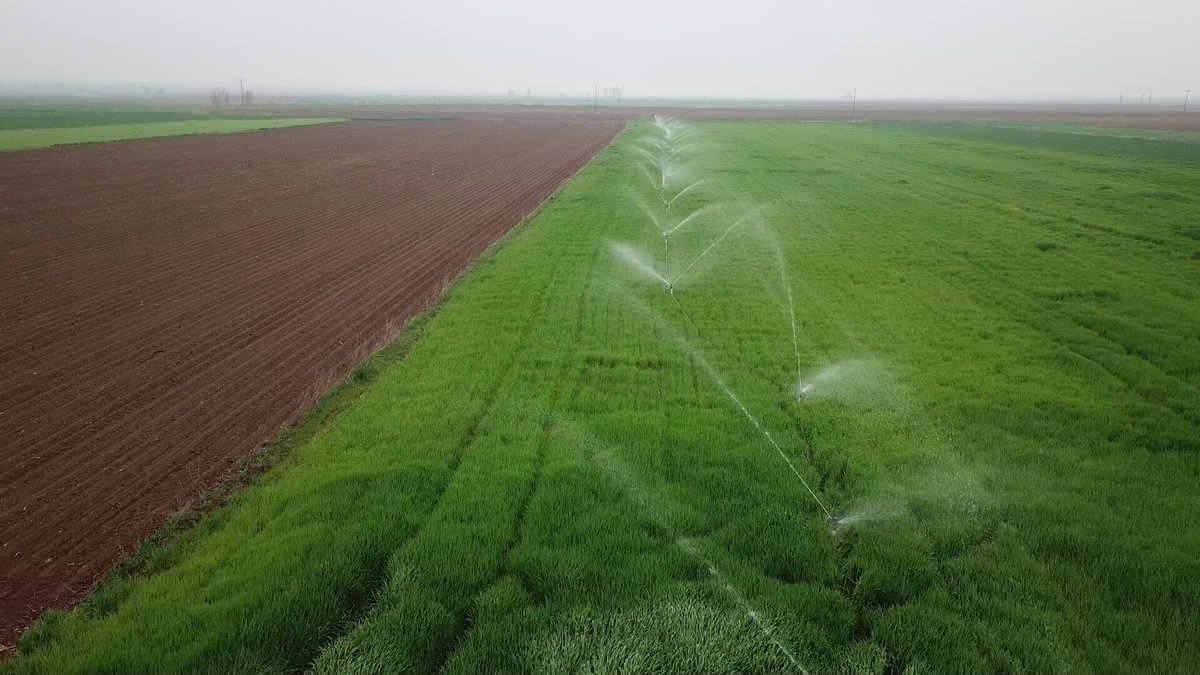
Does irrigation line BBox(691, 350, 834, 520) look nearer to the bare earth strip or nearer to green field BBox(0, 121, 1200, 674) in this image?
green field BBox(0, 121, 1200, 674)

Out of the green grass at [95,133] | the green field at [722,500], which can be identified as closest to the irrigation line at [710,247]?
the green field at [722,500]

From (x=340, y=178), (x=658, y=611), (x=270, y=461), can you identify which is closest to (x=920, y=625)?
(x=658, y=611)

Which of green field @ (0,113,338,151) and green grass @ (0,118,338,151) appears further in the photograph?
green field @ (0,113,338,151)

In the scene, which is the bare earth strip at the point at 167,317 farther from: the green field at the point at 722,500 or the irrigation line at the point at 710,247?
the irrigation line at the point at 710,247

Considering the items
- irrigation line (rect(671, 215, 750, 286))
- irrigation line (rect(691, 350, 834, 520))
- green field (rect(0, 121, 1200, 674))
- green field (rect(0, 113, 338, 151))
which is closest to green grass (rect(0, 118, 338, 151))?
green field (rect(0, 113, 338, 151))

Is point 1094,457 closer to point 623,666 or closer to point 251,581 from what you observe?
point 623,666
